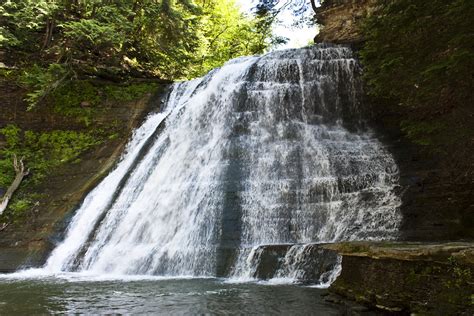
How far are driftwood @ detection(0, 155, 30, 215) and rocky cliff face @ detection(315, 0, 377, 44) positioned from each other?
531 inches

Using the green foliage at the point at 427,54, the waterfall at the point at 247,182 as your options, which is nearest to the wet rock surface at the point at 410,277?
the waterfall at the point at 247,182

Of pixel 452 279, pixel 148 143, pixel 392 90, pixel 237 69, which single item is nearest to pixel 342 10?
pixel 237 69

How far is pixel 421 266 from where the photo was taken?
464 cm

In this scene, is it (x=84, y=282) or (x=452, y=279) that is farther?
(x=84, y=282)

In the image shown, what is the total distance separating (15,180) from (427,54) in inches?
545

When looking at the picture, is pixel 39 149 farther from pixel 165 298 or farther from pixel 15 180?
pixel 165 298

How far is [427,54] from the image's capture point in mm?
7098

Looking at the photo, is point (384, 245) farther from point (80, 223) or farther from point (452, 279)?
point (80, 223)

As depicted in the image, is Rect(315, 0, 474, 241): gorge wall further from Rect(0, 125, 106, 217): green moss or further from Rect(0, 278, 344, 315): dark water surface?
Rect(0, 125, 106, 217): green moss

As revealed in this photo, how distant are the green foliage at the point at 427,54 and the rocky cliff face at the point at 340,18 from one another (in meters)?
10.9

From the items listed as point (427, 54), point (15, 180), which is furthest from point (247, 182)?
point (15, 180)

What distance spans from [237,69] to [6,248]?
9352 mm

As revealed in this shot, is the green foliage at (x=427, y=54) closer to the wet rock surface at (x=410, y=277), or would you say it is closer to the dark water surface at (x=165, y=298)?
the wet rock surface at (x=410, y=277)

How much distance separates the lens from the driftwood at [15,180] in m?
14.2
